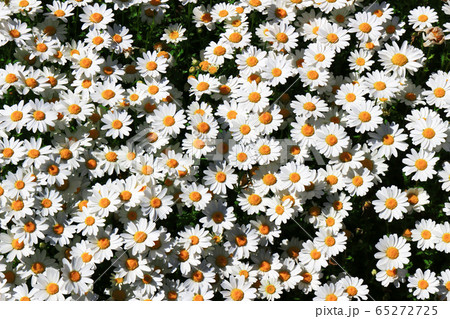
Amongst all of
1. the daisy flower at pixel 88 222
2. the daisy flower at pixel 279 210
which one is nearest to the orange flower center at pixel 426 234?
the daisy flower at pixel 279 210

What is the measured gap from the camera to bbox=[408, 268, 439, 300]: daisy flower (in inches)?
203

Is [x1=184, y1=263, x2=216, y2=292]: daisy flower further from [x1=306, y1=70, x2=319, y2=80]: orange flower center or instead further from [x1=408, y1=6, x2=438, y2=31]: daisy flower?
[x1=408, y1=6, x2=438, y2=31]: daisy flower

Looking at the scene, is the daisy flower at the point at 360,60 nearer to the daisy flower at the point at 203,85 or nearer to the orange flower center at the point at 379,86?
the orange flower center at the point at 379,86

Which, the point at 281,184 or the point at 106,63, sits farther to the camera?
the point at 106,63

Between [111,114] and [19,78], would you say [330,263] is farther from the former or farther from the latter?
[19,78]

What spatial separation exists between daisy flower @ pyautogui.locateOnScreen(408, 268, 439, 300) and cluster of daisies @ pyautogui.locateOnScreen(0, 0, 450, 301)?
0.04 ft

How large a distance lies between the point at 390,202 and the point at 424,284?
64cm

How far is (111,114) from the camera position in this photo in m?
5.27

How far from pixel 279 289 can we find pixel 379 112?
1.48 metres

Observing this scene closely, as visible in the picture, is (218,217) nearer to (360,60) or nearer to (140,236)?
(140,236)

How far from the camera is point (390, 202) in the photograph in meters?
5.23

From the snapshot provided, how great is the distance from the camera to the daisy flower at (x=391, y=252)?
204 inches
